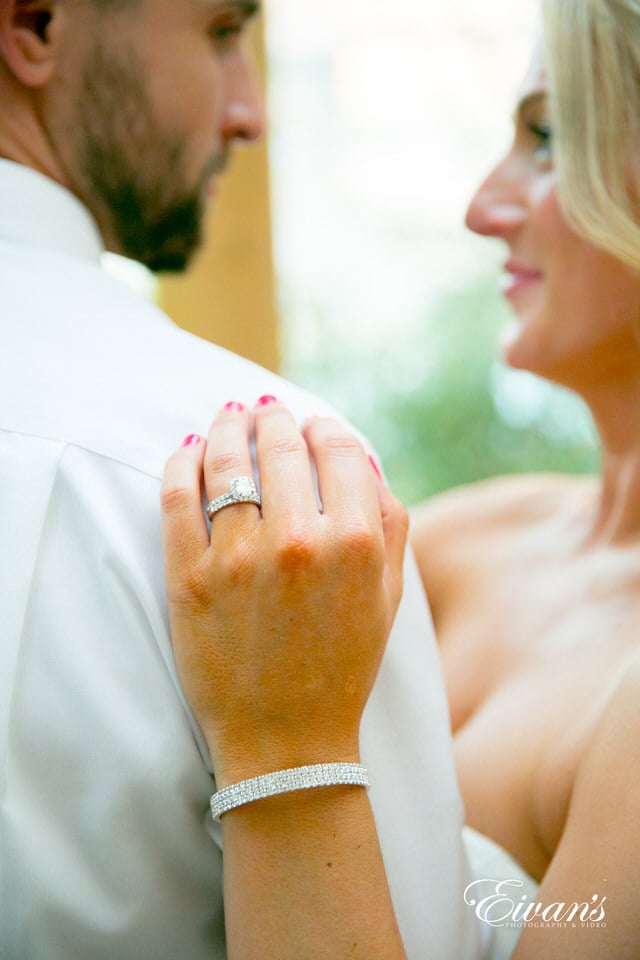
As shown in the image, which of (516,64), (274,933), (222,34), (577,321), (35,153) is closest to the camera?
(274,933)

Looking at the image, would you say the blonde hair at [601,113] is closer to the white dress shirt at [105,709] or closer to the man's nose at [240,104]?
the man's nose at [240,104]

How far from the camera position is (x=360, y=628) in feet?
2.68

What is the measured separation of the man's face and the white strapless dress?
85cm

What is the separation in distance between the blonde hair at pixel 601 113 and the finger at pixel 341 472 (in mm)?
692

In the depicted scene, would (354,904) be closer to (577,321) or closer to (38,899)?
(38,899)

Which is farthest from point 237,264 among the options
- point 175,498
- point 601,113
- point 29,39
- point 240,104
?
point 175,498

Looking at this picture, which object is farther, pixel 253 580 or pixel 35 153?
pixel 35 153

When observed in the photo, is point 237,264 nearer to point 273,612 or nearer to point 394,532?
point 394,532

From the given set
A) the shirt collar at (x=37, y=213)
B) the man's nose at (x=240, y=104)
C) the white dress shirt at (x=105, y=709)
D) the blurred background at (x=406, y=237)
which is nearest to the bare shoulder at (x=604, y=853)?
the white dress shirt at (x=105, y=709)

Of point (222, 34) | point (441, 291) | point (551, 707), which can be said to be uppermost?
point (222, 34)

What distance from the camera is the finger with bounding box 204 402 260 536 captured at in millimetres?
803

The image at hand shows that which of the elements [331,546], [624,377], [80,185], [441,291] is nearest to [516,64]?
[441,291]

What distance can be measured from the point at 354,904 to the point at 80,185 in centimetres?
84

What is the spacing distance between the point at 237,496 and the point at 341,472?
3.7 inches
